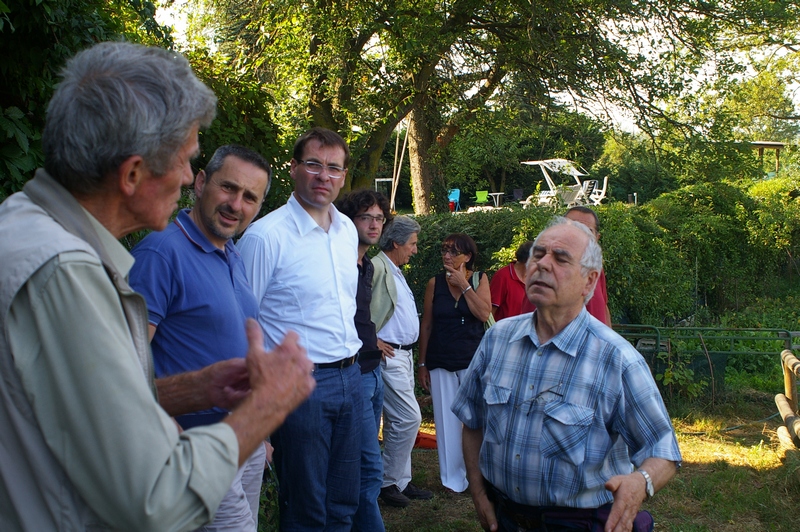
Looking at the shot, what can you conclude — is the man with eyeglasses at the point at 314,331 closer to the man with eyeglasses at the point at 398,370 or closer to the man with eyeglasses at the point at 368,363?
the man with eyeglasses at the point at 368,363

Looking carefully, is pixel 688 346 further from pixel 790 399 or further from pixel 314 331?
pixel 314 331

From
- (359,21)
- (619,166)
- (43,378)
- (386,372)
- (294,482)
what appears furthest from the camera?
(619,166)

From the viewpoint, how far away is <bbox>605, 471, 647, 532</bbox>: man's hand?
2383 mm

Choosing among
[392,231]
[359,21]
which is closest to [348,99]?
[359,21]

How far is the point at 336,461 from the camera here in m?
3.47

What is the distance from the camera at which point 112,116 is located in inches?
Result: 54.2

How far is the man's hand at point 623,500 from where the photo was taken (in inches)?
93.8

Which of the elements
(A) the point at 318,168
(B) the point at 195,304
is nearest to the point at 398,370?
(A) the point at 318,168

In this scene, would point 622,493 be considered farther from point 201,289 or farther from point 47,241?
point 47,241

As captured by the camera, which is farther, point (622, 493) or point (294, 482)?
point (294, 482)

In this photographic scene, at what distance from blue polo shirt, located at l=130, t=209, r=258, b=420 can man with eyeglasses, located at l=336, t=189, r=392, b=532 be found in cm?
121

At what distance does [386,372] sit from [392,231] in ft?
3.52


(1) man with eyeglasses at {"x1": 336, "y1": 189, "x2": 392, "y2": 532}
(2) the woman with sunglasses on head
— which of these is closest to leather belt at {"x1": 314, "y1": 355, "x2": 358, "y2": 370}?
(1) man with eyeglasses at {"x1": 336, "y1": 189, "x2": 392, "y2": 532}

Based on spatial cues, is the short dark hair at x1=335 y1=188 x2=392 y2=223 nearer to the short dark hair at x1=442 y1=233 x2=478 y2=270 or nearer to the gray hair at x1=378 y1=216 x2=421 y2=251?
the gray hair at x1=378 y1=216 x2=421 y2=251
